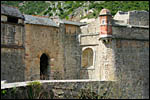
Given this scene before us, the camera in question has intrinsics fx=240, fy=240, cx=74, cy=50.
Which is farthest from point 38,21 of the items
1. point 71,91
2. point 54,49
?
point 71,91

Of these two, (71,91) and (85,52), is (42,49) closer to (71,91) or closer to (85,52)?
Answer: (85,52)

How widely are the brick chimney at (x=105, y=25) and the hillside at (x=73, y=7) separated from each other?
32388 mm

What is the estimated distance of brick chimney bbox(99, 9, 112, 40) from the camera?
54.5ft

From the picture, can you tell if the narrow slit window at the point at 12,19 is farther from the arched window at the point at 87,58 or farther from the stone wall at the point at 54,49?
the arched window at the point at 87,58

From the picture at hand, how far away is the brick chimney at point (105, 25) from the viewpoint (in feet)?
54.5

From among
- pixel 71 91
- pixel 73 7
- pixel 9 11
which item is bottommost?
pixel 71 91

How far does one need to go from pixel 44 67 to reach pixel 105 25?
18.4ft

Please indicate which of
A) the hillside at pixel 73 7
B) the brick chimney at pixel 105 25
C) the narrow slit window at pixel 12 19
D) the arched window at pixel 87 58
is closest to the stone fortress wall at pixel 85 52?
the arched window at pixel 87 58

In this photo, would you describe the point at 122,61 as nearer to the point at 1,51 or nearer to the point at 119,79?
the point at 119,79

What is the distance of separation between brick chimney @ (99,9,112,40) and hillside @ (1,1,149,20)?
32.4 metres

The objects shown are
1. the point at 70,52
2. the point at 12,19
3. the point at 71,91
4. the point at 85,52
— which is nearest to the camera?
the point at 71,91

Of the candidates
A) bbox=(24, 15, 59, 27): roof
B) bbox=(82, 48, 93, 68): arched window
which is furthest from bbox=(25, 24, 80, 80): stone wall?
bbox=(82, 48, 93, 68): arched window

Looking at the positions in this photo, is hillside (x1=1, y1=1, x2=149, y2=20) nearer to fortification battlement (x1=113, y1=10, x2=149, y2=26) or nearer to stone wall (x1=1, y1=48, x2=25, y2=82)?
fortification battlement (x1=113, y1=10, x2=149, y2=26)

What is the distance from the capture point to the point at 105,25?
16656 mm
